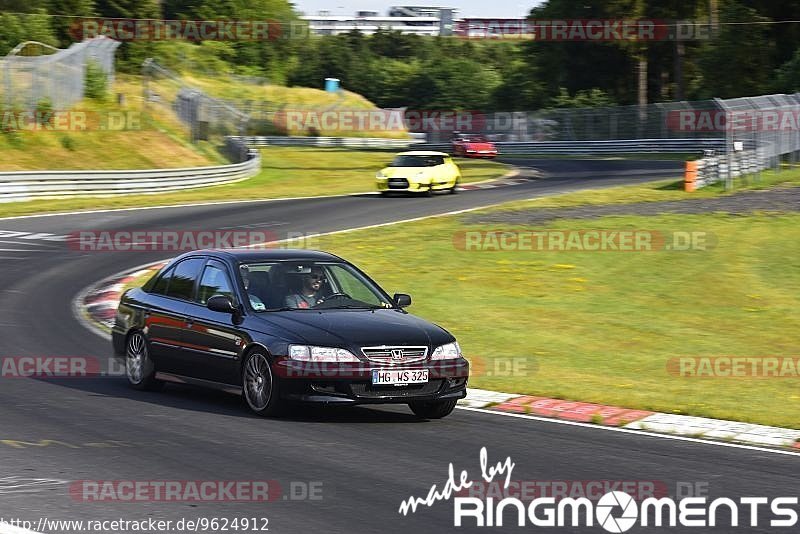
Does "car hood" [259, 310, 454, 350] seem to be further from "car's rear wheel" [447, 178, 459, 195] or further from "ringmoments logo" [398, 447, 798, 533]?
"car's rear wheel" [447, 178, 459, 195]

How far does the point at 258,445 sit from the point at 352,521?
2360mm

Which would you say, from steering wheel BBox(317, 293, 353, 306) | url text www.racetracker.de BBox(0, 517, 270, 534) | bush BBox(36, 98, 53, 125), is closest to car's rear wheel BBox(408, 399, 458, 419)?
steering wheel BBox(317, 293, 353, 306)

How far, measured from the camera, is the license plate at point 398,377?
10.2 m

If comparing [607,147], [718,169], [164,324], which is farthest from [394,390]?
[607,147]

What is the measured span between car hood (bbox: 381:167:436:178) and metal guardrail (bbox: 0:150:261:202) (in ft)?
22.4

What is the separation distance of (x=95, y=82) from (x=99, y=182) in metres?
12.5

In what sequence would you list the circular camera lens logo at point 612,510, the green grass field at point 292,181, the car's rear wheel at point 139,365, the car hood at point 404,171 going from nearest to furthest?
the circular camera lens logo at point 612,510 → the car's rear wheel at point 139,365 → the green grass field at point 292,181 → the car hood at point 404,171

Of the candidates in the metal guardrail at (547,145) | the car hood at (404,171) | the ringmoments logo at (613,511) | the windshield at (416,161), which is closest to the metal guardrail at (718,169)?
the windshield at (416,161)

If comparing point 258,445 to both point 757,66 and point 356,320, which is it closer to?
point 356,320

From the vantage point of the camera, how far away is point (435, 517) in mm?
7145

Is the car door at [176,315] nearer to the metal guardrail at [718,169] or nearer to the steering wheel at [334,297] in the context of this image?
the steering wheel at [334,297]

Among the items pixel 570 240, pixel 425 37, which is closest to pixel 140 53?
pixel 570 240

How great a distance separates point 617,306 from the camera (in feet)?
65.5

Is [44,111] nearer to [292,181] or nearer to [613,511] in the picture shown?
[292,181]
